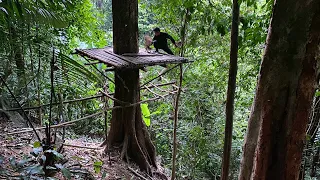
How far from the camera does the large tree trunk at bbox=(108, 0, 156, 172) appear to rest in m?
4.30

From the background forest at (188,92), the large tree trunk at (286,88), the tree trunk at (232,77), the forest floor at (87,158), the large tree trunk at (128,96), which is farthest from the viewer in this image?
the background forest at (188,92)

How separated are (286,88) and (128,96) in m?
3.08

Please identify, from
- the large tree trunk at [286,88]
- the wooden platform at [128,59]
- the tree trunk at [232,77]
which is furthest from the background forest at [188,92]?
the large tree trunk at [286,88]

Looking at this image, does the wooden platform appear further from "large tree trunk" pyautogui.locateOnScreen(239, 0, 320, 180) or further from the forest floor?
"large tree trunk" pyautogui.locateOnScreen(239, 0, 320, 180)

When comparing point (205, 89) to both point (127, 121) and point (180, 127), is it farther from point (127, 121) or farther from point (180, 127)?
point (127, 121)

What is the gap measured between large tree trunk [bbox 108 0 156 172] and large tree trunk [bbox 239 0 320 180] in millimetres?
2594

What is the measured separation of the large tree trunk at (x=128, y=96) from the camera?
4.30 meters

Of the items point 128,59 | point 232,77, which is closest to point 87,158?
point 128,59

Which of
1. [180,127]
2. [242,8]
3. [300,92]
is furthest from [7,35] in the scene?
[180,127]

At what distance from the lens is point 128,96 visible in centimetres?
449

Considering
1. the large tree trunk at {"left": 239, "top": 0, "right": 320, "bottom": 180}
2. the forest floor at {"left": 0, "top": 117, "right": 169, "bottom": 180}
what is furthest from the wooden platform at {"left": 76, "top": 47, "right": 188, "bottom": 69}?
the large tree trunk at {"left": 239, "top": 0, "right": 320, "bottom": 180}

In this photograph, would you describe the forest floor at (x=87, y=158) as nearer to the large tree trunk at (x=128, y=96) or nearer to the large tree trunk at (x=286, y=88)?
the large tree trunk at (x=128, y=96)

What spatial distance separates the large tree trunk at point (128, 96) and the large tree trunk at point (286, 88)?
102 inches

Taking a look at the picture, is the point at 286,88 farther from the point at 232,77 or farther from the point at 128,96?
Answer: the point at 128,96
